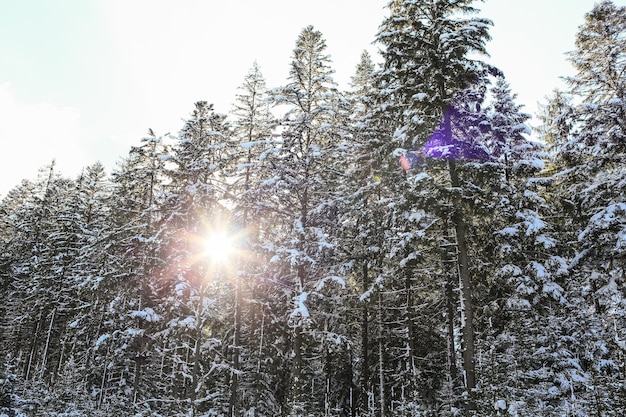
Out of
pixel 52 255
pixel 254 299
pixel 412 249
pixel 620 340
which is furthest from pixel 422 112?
pixel 52 255

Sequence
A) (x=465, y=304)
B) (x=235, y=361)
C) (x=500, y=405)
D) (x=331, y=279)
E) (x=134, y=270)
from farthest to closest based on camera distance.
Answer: (x=134, y=270) → (x=235, y=361) → (x=331, y=279) → (x=465, y=304) → (x=500, y=405)

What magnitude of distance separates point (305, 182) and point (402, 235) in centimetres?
544

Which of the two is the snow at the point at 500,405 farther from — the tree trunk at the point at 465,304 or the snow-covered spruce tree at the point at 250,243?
the snow-covered spruce tree at the point at 250,243

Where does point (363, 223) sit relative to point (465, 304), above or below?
above

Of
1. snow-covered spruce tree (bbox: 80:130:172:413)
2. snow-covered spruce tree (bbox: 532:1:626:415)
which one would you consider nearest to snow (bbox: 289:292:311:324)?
snow-covered spruce tree (bbox: 80:130:172:413)

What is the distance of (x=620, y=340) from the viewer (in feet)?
49.5

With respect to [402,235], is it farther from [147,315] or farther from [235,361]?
[147,315]

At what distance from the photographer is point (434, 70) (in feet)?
50.3

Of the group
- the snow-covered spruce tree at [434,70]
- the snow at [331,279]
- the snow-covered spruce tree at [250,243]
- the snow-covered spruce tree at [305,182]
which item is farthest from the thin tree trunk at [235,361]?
the snow-covered spruce tree at [434,70]

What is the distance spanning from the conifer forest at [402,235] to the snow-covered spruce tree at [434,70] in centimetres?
8

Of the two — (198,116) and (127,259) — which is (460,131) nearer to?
(198,116)

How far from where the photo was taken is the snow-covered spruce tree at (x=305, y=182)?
1788cm

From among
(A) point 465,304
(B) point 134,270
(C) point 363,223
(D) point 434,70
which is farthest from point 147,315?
(D) point 434,70

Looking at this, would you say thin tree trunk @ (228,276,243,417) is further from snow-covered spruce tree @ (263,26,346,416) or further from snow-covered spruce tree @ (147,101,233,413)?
snow-covered spruce tree @ (263,26,346,416)
